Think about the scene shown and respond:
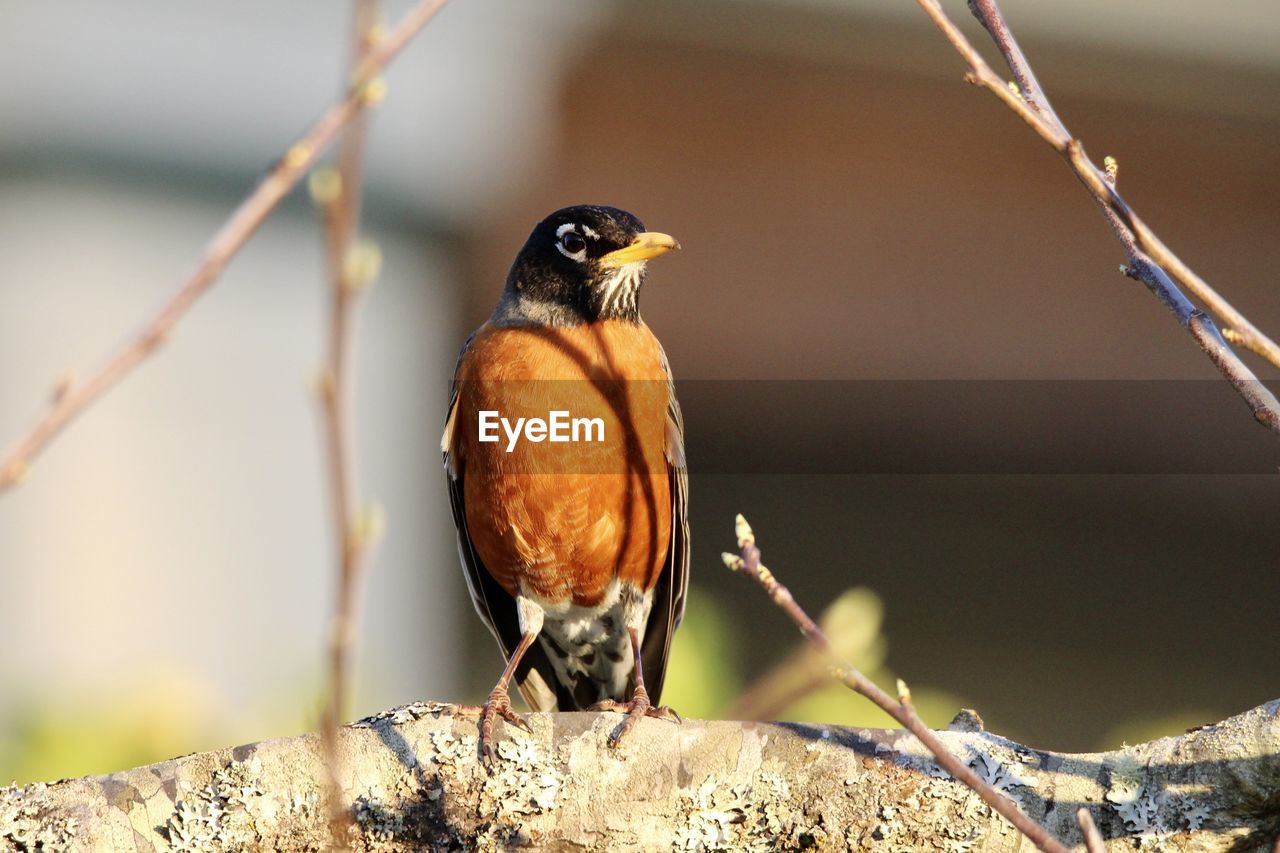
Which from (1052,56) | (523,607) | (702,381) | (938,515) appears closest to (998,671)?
(938,515)

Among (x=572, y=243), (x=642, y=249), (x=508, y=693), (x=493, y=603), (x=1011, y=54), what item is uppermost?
(x=572, y=243)

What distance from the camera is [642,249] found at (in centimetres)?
344

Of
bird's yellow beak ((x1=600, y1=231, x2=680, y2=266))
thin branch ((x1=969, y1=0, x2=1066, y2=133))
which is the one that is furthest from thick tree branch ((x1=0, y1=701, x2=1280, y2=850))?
bird's yellow beak ((x1=600, y1=231, x2=680, y2=266))

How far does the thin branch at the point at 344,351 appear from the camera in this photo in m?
0.77

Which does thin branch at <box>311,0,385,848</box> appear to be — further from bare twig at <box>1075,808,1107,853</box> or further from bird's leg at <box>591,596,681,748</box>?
bird's leg at <box>591,596,681,748</box>

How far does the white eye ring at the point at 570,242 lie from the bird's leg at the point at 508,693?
88 centimetres

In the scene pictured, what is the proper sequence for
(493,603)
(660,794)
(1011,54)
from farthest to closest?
(493,603), (660,794), (1011,54)

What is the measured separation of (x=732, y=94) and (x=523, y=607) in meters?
4.14

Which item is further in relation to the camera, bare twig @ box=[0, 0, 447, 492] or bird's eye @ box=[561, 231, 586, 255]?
bird's eye @ box=[561, 231, 586, 255]

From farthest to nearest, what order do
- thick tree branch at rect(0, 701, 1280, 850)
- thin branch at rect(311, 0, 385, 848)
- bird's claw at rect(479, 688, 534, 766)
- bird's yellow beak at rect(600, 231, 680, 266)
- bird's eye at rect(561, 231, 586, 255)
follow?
bird's eye at rect(561, 231, 586, 255) → bird's yellow beak at rect(600, 231, 680, 266) → bird's claw at rect(479, 688, 534, 766) → thick tree branch at rect(0, 701, 1280, 850) → thin branch at rect(311, 0, 385, 848)

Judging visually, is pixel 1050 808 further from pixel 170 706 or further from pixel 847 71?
pixel 847 71

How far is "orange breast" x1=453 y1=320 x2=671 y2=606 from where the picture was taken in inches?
134

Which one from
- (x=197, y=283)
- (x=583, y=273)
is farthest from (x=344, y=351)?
(x=583, y=273)

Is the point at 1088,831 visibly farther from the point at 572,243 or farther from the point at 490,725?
the point at 572,243
